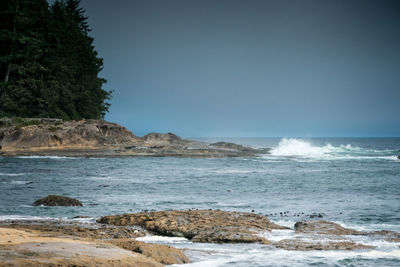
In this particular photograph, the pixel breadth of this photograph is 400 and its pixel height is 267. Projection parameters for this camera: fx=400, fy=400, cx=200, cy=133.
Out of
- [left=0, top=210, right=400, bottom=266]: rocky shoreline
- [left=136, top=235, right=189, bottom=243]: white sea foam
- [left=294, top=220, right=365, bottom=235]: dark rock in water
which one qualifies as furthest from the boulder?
[left=294, top=220, right=365, bottom=235]: dark rock in water

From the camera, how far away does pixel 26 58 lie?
55.3 metres

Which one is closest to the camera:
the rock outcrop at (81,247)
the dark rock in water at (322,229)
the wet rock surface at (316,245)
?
the rock outcrop at (81,247)

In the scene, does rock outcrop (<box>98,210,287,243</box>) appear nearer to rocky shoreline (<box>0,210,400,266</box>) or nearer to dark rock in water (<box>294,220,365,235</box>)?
rocky shoreline (<box>0,210,400,266</box>)

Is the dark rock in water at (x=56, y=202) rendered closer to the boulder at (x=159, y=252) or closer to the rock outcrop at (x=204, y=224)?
the rock outcrop at (x=204, y=224)

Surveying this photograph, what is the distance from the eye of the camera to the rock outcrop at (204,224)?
11.5 metres

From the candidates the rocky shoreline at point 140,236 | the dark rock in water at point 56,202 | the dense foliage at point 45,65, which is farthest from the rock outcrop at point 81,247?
the dense foliage at point 45,65

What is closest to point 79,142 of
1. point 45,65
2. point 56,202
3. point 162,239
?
point 45,65

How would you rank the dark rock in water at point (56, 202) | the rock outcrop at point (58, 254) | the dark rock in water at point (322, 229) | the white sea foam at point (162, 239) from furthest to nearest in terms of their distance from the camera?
the dark rock in water at point (56, 202) → the dark rock in water at point (322, 229) → the white sea foam at point (162, 239) → the rock outcrop at point (58, 254)

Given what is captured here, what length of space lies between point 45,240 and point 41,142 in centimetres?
4382

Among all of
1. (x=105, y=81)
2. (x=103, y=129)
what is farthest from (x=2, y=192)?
(x=105, y=81)

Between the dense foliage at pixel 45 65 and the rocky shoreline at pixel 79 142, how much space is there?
15.5 ft

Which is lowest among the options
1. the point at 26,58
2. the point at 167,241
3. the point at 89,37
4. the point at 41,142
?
the point at 167,241

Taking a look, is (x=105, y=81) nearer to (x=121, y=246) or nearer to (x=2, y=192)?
(x=2, y=192)

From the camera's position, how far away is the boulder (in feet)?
29.5
